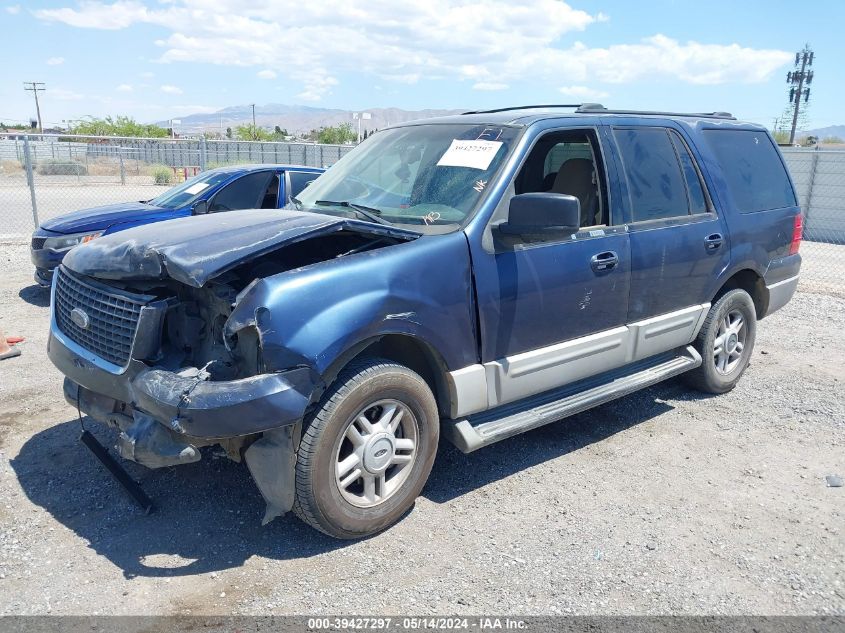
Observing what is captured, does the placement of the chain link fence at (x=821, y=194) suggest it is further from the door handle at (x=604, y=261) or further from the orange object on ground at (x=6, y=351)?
the orange object on ground at (x=6, y=351)

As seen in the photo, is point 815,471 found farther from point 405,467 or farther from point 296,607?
point 296,607

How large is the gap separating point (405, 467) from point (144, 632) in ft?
4.66

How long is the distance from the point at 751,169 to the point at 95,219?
23.0ft

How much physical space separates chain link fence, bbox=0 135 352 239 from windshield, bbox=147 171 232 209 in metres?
5.82

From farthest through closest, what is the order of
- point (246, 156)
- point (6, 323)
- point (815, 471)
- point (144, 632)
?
1. point (246, 156)
2. point (6, 323)
3. point (815, 471)
4. point (144, 632)

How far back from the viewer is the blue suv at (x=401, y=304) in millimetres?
3105

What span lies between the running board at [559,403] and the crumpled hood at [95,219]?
5.76m

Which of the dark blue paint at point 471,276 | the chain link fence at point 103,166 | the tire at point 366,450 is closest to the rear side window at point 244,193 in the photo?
the dark blue paint at point 471,276

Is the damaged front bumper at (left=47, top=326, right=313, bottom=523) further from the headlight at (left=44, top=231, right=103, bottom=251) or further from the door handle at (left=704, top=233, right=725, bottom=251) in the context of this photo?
the headlight at (left=44, top=231, right=103, bottom=251)

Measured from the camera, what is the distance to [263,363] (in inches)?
118

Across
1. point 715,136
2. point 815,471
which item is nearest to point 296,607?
point 815,471

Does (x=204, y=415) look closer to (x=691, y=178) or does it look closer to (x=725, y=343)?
(x=691, y=178)

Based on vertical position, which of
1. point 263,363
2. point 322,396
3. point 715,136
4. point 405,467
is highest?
point 715,136

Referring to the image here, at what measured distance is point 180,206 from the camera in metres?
8.31
